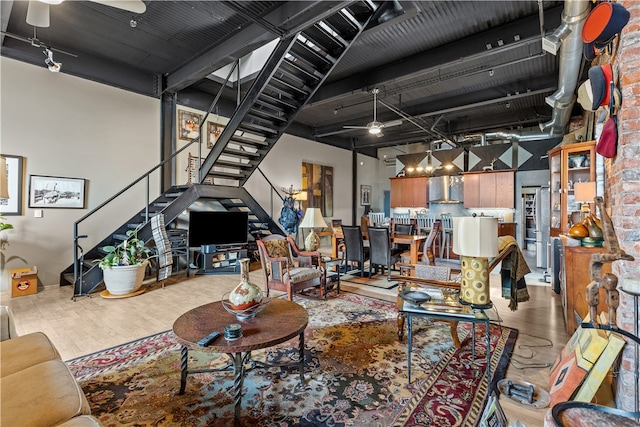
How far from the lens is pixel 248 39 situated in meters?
4.33

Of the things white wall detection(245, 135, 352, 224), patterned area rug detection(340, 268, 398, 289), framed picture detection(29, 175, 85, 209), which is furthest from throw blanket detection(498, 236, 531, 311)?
framed picture detection(29, 175, 85, 209)

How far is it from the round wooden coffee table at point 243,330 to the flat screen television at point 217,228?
367 centimetres

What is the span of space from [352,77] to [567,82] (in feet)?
11.7

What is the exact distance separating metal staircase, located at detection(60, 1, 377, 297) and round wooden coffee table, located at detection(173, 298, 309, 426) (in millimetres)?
3133

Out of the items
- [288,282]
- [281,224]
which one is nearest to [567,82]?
[288,282]

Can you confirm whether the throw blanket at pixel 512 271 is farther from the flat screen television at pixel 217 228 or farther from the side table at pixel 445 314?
the flat screen television at pixel 217 228

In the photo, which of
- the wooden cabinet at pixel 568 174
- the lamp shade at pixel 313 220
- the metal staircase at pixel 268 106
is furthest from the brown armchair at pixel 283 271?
the wooden cabinet at pixel 568 174

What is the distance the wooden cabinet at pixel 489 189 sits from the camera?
866 cm

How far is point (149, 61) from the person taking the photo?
5.35 metres

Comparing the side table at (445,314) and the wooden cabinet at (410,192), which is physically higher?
the wooden cabinet at (410,192)

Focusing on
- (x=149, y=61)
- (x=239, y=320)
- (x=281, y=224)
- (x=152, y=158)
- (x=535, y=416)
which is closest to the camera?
(x=535, y=416)

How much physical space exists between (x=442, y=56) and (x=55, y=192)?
22.1 feet

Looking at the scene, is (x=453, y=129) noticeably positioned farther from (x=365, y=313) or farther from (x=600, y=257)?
(x=600, y=257)

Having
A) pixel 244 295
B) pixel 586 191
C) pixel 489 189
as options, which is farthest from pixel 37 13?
pixel 489 189
